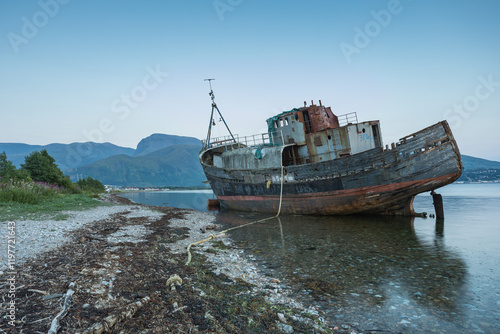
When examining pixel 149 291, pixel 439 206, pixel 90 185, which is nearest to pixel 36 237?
pixel 149 291

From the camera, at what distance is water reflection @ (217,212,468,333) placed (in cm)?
562

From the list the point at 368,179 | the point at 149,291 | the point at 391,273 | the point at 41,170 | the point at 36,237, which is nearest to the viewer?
the point at 149,291

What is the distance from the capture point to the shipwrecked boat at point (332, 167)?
17094 millimetres

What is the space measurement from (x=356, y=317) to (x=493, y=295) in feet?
14.1

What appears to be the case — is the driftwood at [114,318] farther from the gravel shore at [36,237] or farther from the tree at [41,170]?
the tree at [41,170]

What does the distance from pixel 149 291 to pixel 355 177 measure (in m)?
17.2

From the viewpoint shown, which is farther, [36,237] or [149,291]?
[36,237]

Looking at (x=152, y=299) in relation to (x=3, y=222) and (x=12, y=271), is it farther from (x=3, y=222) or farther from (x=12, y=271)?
(x=3, y=222)

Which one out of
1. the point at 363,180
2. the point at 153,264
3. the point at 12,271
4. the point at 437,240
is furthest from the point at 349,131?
the point at 12,271

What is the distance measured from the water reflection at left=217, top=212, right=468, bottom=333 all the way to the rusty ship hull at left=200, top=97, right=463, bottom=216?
394 centimetres

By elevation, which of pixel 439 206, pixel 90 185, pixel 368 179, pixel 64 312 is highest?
pixel 90 185

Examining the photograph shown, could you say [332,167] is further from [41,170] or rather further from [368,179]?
[41,170]

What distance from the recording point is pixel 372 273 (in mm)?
8195

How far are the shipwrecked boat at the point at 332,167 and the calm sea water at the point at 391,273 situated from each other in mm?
3617
